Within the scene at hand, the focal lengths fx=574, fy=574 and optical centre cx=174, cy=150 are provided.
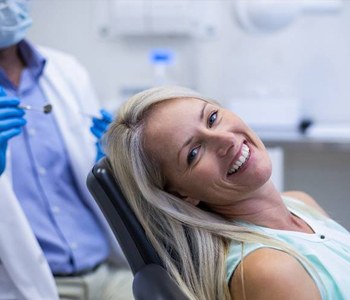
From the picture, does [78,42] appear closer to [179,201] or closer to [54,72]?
[54,72]

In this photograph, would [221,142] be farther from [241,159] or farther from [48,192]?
[48,192]

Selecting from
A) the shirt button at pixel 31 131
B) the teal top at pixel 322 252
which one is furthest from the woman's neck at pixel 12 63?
the teal top at pixel 322 252

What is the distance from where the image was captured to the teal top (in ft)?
3.78

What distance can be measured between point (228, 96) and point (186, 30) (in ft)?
1.14

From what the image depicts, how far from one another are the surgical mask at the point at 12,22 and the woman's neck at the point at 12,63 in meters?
0.06

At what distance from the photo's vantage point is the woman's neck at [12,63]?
1841 mm

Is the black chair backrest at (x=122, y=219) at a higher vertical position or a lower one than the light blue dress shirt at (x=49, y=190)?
higher

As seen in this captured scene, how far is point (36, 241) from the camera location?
1648 millimetres

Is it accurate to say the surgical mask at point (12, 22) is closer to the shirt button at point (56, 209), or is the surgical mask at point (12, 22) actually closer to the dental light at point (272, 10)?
the shirt button at point (56, 209)

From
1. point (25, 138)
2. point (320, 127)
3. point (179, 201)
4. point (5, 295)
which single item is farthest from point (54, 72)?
point (320, 127)

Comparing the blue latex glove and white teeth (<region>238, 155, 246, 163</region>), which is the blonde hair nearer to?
white teeth (<region>238, 155, 246, 163</region>)

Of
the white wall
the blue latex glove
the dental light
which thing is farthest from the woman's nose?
the white wall

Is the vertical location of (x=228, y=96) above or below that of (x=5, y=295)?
above

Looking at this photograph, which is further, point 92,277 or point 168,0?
point 168,0
